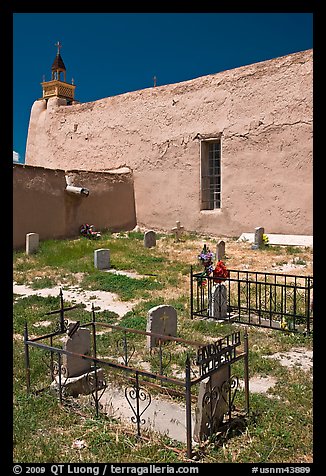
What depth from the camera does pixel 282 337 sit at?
254 inches

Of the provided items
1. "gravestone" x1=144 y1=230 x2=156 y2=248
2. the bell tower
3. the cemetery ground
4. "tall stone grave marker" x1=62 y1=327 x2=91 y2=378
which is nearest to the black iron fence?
the cemetery ground

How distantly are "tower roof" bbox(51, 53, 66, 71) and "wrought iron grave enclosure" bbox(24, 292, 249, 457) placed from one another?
21796mm

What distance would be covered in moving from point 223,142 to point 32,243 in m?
8.76

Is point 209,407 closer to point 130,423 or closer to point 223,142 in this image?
point 130,423

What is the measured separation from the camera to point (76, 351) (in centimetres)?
507

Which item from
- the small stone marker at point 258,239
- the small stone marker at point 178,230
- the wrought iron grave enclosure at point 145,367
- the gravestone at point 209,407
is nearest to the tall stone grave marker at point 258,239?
the small stone marker at point 258,239

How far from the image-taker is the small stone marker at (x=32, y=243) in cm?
1462

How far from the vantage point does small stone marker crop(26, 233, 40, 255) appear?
14.6 m

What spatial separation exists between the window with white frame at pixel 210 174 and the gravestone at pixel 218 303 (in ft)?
37.7

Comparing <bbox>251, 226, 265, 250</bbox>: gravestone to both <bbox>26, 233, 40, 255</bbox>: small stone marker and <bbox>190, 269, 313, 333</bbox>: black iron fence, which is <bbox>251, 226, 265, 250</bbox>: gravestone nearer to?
<bbox>190, 269, 313, 333</bbox>: black iron fence

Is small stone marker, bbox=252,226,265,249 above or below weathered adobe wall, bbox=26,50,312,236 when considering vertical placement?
below
